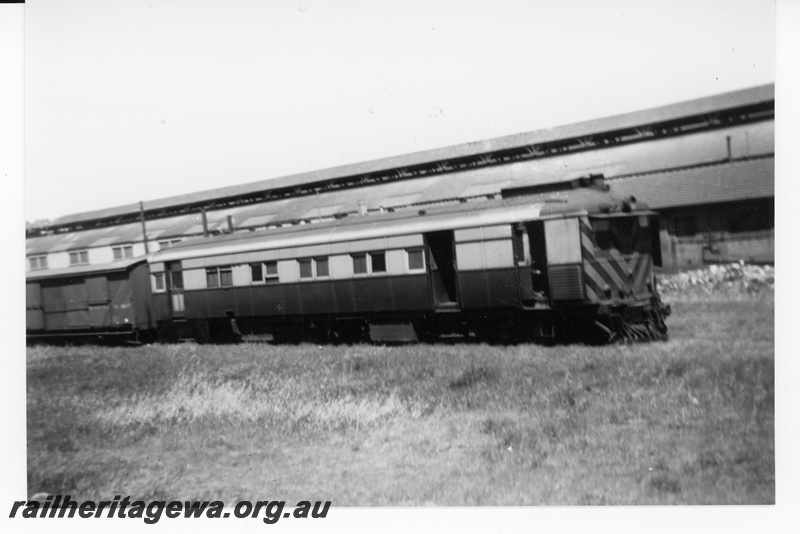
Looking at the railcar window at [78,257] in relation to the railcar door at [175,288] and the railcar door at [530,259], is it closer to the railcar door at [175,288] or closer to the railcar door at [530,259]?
the railcar door at [175,288]

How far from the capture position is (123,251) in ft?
60.2

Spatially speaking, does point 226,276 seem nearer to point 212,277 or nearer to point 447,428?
point 212,277

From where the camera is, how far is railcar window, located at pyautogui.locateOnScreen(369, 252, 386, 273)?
10070mm

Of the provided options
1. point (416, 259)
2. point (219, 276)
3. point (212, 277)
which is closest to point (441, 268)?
point (416, 259)

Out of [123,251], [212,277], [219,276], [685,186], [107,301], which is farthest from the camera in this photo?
[123,251]

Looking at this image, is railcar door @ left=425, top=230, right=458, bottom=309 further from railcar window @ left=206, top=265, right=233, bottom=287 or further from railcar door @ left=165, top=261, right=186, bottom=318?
railcar door @ left=165, top=261, right=186, bottom=318

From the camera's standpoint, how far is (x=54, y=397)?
742 cm

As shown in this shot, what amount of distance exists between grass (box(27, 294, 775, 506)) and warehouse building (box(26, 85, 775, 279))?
3.22 metres

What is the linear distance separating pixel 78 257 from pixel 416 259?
11.2 meters

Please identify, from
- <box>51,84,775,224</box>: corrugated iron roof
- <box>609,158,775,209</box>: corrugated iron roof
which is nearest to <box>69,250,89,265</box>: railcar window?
<box>51,84,775,224</box>: corrugated iron roof

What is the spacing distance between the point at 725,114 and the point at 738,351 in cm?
416

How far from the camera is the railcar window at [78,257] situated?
51.7ft

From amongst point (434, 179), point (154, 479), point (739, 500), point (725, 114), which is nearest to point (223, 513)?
point (154, 479)

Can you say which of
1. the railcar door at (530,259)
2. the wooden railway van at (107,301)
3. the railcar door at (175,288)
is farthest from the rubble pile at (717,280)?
the wooden railway van at (107,301)
